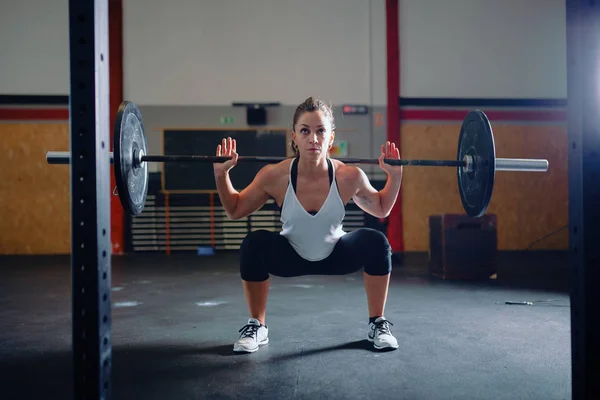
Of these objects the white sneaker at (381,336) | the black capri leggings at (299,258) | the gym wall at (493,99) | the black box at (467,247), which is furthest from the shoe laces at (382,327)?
the gym wall at (493,99)

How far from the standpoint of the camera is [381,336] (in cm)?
179

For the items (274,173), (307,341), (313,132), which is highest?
(313,132)

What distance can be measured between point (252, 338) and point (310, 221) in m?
0.48

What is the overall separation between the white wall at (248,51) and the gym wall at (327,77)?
1 centimetres

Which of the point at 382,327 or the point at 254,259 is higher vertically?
the point at 254,259

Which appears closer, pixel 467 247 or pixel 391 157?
pixel 391 157

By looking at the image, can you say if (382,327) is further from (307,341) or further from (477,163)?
(477,163)

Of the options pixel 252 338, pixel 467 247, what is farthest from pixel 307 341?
pixel 467 247

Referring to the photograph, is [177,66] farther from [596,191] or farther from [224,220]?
[596,191]

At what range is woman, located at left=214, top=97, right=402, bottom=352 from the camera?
1.81 m

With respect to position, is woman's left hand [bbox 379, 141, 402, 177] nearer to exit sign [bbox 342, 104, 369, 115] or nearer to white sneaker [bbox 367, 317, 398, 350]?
white sneaker [bbox 367, 317, 398, 350]

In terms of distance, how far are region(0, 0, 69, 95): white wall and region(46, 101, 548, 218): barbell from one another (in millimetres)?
4398

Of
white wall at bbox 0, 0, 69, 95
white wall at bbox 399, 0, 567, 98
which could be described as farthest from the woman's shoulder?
white wall at bbox 0, 0, 69, 95

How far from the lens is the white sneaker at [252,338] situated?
5.79ft
